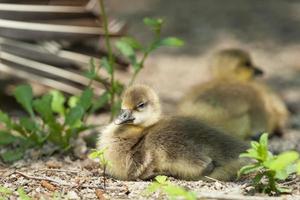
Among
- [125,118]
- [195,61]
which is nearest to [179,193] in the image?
[125,118]

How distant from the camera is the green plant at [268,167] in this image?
11.4 feet

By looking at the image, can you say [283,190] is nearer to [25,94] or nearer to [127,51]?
[127,51]

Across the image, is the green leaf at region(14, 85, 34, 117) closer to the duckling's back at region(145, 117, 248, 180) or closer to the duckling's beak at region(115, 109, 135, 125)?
the duckling's beak at region(115, 109, 135, 125)

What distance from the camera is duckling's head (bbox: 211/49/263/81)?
21.0 feet

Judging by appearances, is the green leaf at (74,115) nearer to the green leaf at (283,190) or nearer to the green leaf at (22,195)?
the green leaf at (22,195)

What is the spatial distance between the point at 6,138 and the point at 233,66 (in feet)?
7.17

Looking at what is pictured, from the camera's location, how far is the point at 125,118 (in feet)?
14.6

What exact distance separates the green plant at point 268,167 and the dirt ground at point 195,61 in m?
0.08

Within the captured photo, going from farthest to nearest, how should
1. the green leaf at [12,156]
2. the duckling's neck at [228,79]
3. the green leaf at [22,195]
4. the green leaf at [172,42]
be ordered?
the duckling's neck at [228,79] → the green leaf at [172,42] → the green leaf at [12,156] → the green leaf at [22,195]

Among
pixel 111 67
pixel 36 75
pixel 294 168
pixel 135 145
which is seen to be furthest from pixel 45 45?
pixel 294 168

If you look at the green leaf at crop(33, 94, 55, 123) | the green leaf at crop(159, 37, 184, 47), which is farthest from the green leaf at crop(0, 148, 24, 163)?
the green leaf at crop(159, 37, 184, 47)

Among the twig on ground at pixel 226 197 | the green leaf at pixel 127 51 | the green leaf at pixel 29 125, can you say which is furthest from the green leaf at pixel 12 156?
the twig on ground at pixel 226 197

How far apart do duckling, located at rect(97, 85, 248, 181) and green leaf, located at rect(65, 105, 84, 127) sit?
0.38m

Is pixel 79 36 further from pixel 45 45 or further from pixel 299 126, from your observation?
pixel 299 126
